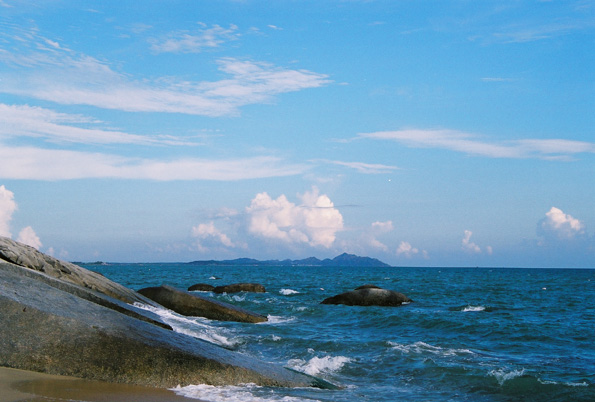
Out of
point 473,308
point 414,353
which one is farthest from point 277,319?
point 473,308

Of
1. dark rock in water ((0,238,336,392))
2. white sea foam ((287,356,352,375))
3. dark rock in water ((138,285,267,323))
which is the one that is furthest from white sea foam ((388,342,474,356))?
dark rock in water ((138,285,267,323))

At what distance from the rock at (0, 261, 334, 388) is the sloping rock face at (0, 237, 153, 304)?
18.0 feet

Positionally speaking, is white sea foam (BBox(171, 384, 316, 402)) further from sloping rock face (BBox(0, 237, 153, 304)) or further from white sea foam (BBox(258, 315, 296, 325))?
white sea foam (BBox(258, 315, 296, 325))

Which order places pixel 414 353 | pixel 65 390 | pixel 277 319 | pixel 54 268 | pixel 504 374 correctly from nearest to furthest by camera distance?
pixel 65 390 → pixel 504 374 → pixel 414 353 → pixel 54 268 → pixel 277 319

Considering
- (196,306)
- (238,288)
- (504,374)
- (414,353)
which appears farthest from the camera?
(238,288)

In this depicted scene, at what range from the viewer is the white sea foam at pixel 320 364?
1516 cm

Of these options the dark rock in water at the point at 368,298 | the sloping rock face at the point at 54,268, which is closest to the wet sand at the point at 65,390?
the sloping rock face at the point at 54,268

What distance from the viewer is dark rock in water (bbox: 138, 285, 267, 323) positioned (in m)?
25.1

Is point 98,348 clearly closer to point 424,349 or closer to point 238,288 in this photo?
point 424,349

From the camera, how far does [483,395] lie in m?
13.4

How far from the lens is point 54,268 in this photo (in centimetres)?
1875

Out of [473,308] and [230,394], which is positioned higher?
[230,394]

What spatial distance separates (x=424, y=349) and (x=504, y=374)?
401 cm

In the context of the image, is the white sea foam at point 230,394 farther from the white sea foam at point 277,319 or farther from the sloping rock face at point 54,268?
the white sea foam at point 277,319
